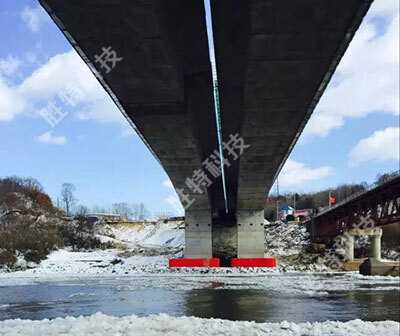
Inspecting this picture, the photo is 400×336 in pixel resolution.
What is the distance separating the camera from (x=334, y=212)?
47969mm

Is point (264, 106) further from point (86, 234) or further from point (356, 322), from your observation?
point (86, 234)

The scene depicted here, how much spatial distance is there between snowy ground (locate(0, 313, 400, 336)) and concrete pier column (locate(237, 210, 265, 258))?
3181 cm

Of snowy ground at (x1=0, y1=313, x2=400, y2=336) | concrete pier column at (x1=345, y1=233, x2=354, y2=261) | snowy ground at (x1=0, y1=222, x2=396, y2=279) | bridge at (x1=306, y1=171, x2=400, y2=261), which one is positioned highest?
bridge at (x1=306, y1=171, x2=400, y2=261)

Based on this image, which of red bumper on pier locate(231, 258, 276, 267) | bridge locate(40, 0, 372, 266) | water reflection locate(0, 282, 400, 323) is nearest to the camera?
bridge locate(40, 0, 372, 266)

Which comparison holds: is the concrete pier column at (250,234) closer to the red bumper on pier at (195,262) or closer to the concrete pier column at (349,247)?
the red bumper on pier at (195,262)

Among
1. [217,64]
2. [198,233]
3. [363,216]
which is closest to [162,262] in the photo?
[198,233]

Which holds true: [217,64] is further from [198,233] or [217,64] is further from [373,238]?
[373,238]

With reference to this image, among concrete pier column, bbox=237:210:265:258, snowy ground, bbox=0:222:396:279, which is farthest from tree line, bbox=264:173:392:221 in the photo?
concrete pier column, bbox=237:210:265:258

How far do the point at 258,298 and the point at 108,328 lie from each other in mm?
8638

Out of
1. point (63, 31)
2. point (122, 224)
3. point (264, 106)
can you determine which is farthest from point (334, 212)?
point (122, 224)

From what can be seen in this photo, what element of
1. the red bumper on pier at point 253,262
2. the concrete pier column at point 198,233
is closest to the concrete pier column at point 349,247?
the red bumper on pier at point 253,262

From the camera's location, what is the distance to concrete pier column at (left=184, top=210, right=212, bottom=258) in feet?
138

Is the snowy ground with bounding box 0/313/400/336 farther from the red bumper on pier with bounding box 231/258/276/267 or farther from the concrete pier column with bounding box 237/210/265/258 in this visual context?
the concrete pier column with bounding box 237/210/265/258

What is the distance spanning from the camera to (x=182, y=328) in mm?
9812
